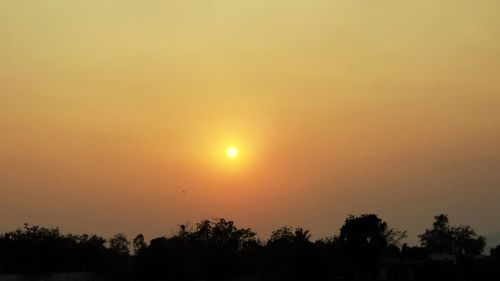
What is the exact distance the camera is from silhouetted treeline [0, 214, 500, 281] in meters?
66.4

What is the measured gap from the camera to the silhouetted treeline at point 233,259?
66.4 metres

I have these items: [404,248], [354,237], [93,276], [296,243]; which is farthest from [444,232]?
[93,276]

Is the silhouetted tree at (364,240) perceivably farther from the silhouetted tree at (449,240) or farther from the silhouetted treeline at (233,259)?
the silhouetted tree at (449,240)

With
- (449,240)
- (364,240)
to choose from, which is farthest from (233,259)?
(449,240)

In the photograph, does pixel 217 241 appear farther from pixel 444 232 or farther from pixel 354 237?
pixel 444 232

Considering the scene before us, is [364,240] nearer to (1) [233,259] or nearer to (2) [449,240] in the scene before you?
(1) [233,259]

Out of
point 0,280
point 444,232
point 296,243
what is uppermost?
point 444,232

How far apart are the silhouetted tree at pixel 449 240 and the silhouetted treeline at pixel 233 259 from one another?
148 feet

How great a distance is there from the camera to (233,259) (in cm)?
7312

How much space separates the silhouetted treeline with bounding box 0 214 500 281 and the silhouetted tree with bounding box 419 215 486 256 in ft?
148

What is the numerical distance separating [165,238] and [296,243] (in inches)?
612

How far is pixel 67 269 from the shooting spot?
7181cm

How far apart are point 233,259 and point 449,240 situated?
221 feet

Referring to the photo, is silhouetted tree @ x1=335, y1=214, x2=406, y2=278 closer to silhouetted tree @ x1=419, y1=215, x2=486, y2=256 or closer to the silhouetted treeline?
the silhouetted treeline
